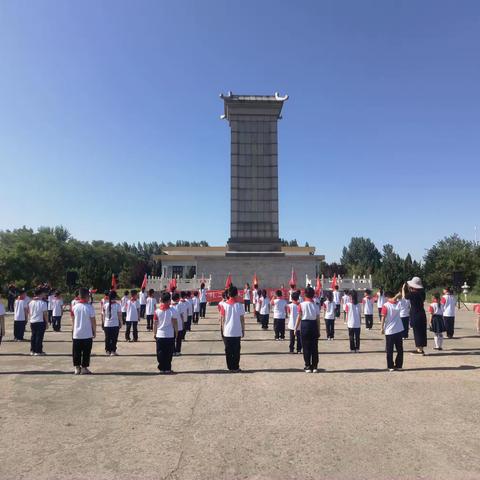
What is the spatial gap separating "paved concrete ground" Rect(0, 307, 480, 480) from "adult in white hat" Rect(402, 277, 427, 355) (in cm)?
93

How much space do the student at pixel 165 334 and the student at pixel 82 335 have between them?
1.29 m

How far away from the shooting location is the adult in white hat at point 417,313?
10.6m

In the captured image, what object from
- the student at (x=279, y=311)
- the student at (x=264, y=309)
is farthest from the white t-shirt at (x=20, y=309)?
the student at (x=264, y=309)

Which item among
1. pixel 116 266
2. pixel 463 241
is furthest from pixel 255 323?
pixel 116 266

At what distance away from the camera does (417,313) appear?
1080cm

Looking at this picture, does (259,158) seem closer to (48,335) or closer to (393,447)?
(48,335)

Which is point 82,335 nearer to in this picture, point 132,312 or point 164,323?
point 164,323

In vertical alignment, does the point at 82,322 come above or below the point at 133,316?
above

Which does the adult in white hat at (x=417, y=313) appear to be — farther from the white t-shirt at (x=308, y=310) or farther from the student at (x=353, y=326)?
the white t-shirt at (x=308, y=310)

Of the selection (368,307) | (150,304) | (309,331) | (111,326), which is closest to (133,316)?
(150,304)

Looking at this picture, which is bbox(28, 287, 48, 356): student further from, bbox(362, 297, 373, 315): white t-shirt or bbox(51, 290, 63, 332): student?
bbox(362, 297, 373, 315): white t-shirt

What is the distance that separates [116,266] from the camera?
7644cm

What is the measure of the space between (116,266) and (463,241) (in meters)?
54.6

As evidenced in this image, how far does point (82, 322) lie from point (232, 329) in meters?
2.98
